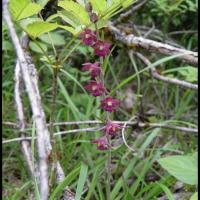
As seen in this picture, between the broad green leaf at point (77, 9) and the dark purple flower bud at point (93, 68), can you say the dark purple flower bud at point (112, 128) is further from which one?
the broad green leaf at point (77, 9)

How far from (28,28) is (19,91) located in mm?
1094

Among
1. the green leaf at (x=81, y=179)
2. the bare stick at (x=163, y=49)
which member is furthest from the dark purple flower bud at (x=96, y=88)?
the bare stick at (x=163, y=49)

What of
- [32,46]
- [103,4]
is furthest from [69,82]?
[103,4]

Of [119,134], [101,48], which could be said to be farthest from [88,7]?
[119,134]

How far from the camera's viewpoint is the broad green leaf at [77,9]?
1309 mm

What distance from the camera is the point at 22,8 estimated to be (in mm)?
1350

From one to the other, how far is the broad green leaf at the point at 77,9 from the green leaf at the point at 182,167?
629mm

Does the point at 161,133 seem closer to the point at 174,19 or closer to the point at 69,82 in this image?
→ the point at 69,82

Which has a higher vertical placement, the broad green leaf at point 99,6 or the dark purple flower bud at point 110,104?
the broad green leaf at point 99,6

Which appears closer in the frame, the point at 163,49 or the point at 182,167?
the point at 182,167

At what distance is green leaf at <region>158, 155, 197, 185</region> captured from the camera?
1663 mm

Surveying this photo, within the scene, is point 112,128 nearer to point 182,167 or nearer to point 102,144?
point 102,144

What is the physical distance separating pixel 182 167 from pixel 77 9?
2.38 feet

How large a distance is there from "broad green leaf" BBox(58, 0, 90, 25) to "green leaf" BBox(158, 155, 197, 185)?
2.06ft
